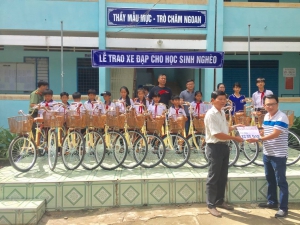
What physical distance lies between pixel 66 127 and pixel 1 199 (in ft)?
5.61

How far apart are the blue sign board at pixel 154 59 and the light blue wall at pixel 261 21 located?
3.53m

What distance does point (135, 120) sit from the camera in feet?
18.1

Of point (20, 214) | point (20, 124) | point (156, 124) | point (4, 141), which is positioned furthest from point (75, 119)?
point (4, 141)

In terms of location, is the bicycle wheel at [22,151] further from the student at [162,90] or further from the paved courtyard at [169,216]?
the student at [162,90]

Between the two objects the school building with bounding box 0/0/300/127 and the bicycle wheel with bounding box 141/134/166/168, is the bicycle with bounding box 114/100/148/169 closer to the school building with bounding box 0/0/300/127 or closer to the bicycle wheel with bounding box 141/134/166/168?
the bicycle wheel with bounding box 141/134/166/168

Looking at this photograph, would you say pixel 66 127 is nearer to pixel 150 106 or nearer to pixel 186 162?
pixel 150 106

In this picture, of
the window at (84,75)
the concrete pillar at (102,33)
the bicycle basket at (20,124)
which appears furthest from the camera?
the window at (84,75)

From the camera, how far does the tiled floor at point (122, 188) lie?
461 centimetres

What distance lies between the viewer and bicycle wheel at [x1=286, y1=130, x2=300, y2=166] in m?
5.70

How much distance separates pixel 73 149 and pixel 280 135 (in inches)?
133

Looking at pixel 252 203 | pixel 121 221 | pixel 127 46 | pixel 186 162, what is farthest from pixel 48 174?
pixel 127 46

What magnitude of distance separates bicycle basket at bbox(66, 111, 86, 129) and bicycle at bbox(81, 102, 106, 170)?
9 centimetres

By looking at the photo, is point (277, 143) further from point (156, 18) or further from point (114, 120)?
point (156, 18)

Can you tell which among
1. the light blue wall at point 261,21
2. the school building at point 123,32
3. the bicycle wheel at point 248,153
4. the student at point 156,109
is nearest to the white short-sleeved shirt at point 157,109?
the student at point 156,109
